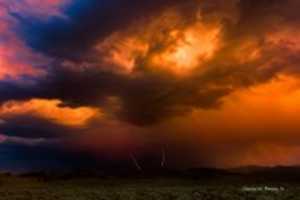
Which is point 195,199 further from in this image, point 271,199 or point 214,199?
point 271,199

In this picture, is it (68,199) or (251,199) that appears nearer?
(251,199)

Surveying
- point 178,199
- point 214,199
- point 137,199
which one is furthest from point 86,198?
point 214,199

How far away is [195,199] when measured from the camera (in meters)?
125

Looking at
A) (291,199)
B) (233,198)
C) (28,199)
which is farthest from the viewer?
(28,199)

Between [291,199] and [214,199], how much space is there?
16740 millimetres

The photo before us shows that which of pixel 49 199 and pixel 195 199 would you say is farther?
pixel 49 199

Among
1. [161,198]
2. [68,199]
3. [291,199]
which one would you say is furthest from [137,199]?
[291,199]

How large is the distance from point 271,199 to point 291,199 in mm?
4174

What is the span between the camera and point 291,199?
4638 inches

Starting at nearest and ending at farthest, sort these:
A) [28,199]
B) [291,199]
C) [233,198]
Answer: [291,199] < [233,198] < [28,199]

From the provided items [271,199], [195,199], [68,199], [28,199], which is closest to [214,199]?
[195,199]

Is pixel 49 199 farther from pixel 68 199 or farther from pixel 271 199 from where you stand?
pixel 271 199

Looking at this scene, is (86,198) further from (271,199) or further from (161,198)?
(271,199)

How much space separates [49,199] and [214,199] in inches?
1553
